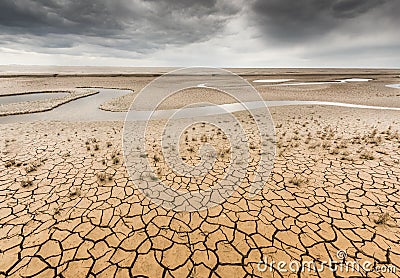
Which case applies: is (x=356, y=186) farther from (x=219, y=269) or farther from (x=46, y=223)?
(x=46, y=223)

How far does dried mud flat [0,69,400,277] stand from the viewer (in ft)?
10.6

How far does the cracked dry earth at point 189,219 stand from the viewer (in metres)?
3.22

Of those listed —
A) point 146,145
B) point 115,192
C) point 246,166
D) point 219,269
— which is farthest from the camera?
point 146,145

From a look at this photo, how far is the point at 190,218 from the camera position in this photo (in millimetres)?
4184

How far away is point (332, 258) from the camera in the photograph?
3.27 m

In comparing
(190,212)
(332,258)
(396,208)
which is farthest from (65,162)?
(396,208)

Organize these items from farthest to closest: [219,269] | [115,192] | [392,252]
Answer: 1. [115,192]
2. [392,252]
3. [219,269]

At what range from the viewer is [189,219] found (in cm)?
415

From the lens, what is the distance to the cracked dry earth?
3.22 m

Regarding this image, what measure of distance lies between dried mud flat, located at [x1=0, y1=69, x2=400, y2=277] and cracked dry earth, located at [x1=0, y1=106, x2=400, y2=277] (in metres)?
0.02

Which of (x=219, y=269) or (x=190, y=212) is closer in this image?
(x=219, y=269)

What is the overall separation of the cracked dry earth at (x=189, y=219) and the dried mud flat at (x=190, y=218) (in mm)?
18

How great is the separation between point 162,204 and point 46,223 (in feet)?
7.61

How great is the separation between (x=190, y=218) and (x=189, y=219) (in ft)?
0.12
